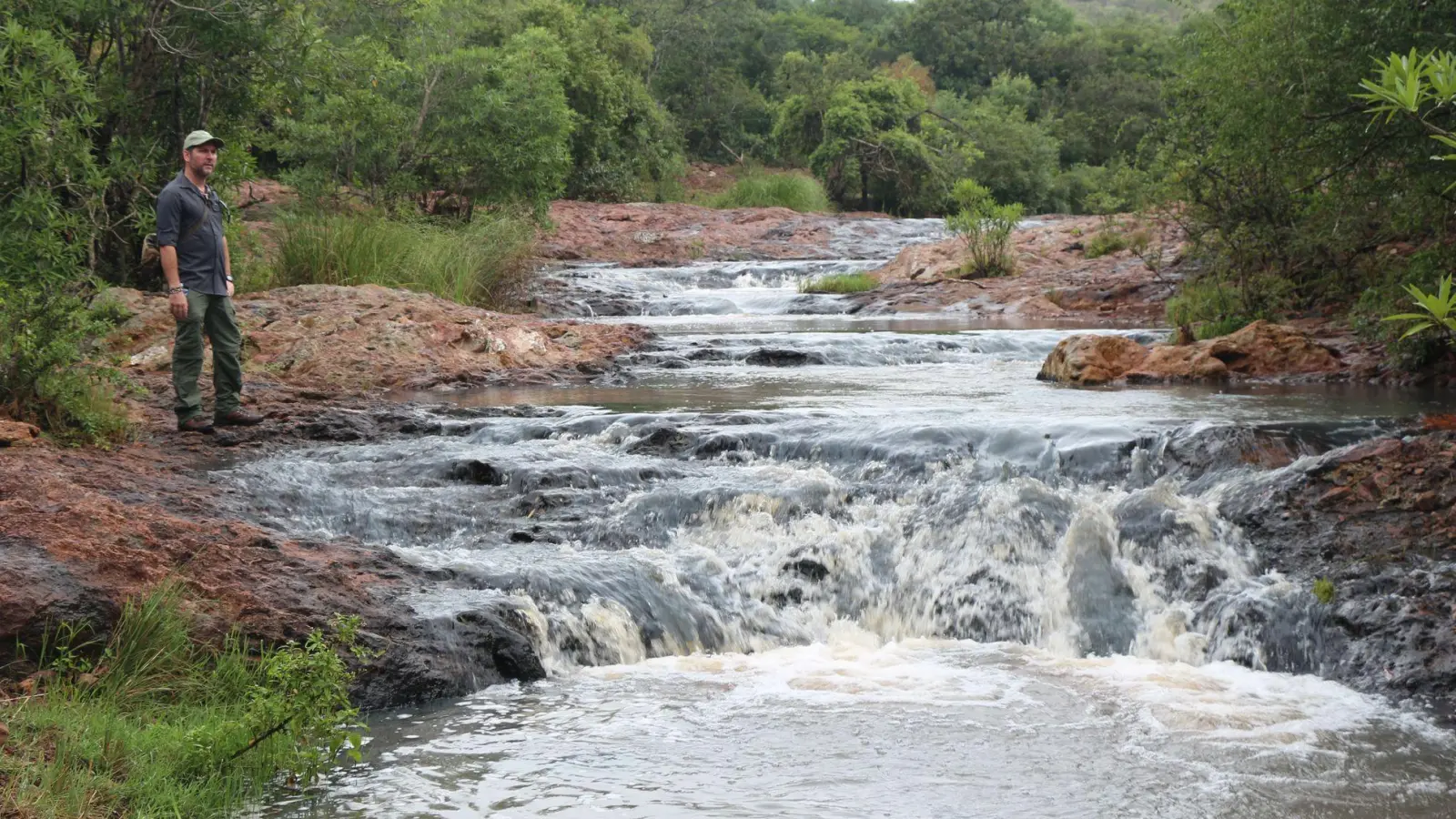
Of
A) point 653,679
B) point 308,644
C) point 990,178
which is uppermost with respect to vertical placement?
point 990,178

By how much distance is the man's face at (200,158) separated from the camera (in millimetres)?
7602

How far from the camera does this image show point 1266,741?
4348mm

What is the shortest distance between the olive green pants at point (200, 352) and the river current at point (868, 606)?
0.90m

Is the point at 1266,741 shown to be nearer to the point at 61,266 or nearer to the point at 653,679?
the point at 653,679

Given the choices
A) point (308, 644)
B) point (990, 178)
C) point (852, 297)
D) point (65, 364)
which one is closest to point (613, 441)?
point (65, 364)

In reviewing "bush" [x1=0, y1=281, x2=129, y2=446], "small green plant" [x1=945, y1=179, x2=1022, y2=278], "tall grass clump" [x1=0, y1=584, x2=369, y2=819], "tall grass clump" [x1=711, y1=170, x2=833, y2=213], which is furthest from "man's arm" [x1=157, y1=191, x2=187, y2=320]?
"tall grass clump" [x1=711, y1=170, x2=833, y2=213]

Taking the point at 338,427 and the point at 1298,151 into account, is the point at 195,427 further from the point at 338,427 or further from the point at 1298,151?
the point at 1298,151

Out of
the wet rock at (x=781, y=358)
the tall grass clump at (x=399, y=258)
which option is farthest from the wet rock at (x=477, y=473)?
the tall grass clump at (x=399, y=258)

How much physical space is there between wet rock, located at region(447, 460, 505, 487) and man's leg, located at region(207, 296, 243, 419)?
1.83 m

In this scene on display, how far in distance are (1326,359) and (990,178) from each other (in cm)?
2948

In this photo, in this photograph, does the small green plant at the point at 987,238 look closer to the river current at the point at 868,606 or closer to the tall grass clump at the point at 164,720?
the river current at the point at 868,606

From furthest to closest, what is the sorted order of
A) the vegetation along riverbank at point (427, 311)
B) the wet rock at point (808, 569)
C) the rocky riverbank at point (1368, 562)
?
1. the wet rock at point (808, 569)
2. the rocky riverbank at point (1368, 562)
3. the vegetation along riverbank at point (427, 311)

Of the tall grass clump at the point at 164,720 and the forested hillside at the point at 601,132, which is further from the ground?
the forested hillside at the point at 601,132

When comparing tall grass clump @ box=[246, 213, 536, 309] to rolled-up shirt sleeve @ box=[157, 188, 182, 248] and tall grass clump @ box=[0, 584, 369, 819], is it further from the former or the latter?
tall grass clump @ box=[0, 584, 369, 819]
